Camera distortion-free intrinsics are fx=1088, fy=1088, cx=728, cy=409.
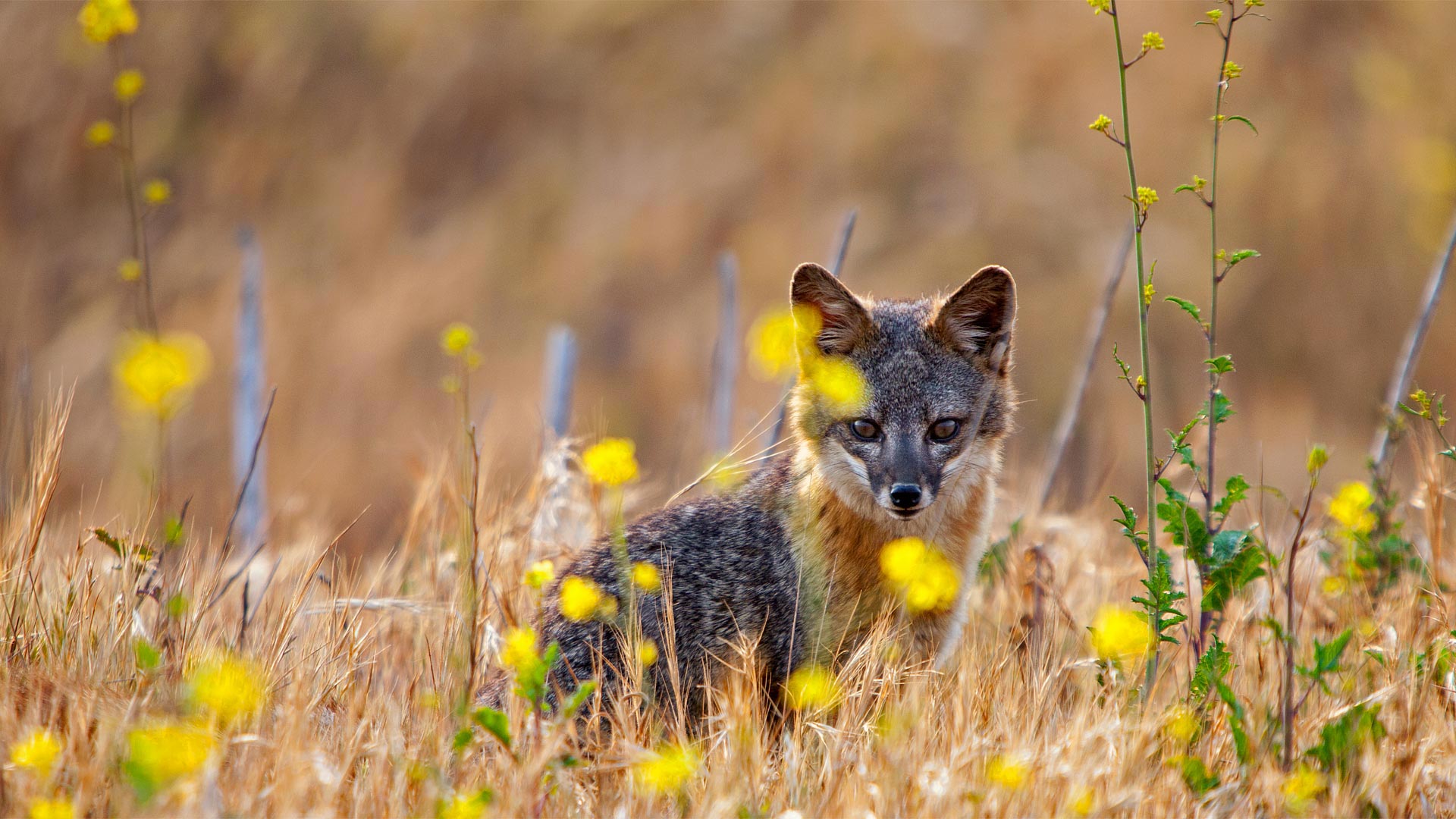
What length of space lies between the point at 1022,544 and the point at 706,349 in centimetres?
1174

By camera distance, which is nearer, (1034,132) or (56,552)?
(56,552)

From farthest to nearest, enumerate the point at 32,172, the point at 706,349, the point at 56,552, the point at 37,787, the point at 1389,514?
the point at 32,172 → the point at 706,349 → the point at 1389,514 → the point at 56,552 → the point at 37,787

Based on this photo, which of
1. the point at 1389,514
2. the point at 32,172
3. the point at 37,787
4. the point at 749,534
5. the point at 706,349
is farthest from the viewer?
the point at 32,172

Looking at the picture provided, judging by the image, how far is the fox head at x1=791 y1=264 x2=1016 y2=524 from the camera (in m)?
4.44

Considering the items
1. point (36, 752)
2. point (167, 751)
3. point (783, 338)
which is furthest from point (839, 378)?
point (36, 752)

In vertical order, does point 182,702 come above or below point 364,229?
below

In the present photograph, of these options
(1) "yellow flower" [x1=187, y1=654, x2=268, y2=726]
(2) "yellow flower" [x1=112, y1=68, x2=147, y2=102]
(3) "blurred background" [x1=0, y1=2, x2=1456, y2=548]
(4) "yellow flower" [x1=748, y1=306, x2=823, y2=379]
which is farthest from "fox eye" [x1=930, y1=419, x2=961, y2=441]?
(3) "blurred background" [x1=0, y1=2, x2=1456, y2=548]

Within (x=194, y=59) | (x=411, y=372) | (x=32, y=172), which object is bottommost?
(x=411, y=372)

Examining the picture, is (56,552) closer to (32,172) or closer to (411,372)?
(411,372)

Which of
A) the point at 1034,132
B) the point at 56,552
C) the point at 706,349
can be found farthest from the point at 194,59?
the point at 56,552

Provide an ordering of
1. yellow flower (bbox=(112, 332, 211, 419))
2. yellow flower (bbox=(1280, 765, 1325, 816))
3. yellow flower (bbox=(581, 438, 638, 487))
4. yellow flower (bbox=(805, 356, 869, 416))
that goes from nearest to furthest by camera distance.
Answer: yellow flower (bbox=(112, 332, 211, 419)) < yellow flower (bbox=(1280, 765, 1325, 816)) < yellow flower (bbox=(581, 438, 638, 487)) < yellow flower (bbox=(805, 356, 869, 416))

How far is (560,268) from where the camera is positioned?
18.9 m

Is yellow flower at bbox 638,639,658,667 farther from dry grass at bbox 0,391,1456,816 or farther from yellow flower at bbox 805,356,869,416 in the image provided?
yellow flower at bbox 805,356,869,416

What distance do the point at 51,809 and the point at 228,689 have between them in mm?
563
